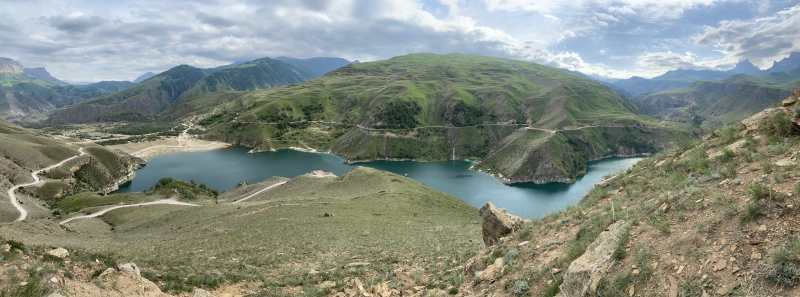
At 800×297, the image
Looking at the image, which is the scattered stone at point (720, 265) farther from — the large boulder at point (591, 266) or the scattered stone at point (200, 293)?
the scattered stone at point (200, 293)

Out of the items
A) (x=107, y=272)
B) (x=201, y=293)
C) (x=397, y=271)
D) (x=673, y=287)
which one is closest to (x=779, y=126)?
(x=673, y=287)

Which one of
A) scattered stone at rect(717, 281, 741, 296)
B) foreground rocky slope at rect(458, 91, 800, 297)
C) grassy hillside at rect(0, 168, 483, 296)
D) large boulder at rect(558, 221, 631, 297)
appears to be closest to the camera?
scattered stone at rect(717, 281, 741, 296)

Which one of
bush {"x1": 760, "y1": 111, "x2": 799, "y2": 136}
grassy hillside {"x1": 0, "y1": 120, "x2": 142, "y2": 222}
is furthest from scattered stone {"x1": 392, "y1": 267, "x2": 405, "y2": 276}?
grassy hillside {"x1": 0, "y1": 120, "x2": 142, "y2": 222}

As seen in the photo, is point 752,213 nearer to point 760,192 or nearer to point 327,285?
point 760,192

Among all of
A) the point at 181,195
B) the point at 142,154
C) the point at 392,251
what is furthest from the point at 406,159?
the point at 392,251

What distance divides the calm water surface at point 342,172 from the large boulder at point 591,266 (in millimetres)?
85251

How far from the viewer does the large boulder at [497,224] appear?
47.4 feet

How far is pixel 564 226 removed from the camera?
12.0 meters

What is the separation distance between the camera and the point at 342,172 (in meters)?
141

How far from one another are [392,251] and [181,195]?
66.3 meters

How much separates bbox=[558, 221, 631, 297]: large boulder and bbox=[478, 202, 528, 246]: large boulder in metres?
5.34

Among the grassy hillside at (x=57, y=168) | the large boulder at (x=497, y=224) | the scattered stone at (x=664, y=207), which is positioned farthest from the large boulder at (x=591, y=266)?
the grassy hillside at (x=57, y=168)

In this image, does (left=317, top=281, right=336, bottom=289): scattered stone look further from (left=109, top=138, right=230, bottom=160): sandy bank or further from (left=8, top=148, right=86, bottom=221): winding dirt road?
(left=109, top=138, right=230, bottom=160): sandy bank

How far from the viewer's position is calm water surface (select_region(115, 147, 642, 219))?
10850 centimetres
